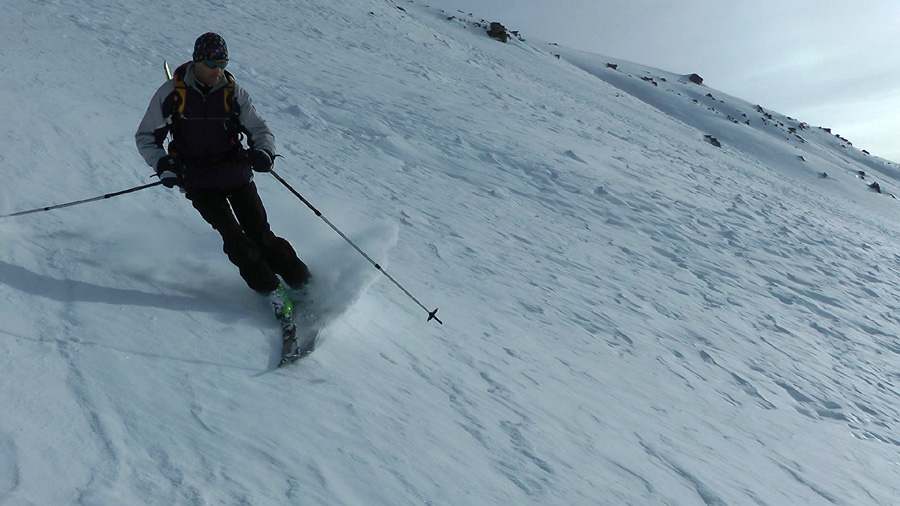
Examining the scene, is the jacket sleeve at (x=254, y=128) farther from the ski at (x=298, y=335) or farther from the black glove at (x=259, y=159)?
the ski at (x=298, y=335)

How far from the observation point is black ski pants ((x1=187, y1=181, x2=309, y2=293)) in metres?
3.78

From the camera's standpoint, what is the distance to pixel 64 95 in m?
8.09

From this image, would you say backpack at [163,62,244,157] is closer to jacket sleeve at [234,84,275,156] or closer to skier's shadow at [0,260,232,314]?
jacket sleeve at [234,84,275,156]

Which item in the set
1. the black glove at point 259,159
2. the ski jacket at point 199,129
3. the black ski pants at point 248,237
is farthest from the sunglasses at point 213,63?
the black ski pants at point 248,237

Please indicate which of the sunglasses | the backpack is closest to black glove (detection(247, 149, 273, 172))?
the backpack

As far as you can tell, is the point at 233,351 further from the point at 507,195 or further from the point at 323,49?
the point at 323,49

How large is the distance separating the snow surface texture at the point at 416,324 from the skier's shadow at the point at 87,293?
0.8 inches

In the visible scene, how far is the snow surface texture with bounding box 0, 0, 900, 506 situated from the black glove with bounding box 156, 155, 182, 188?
2.75 ft

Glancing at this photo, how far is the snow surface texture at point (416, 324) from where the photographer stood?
2791mm

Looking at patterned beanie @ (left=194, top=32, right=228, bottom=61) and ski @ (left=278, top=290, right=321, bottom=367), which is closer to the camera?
patterned beanie @ (left=194, top=32, right=228, bottom=61)

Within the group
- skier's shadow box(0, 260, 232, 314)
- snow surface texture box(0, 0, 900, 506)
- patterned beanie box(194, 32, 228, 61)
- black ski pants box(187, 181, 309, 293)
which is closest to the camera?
snow surface texture box(0, 0, 900, 506)

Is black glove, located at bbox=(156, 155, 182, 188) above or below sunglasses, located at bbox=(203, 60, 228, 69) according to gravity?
below

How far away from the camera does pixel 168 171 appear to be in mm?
3611

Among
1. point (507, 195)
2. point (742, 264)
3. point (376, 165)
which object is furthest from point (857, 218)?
point (376, 165)
